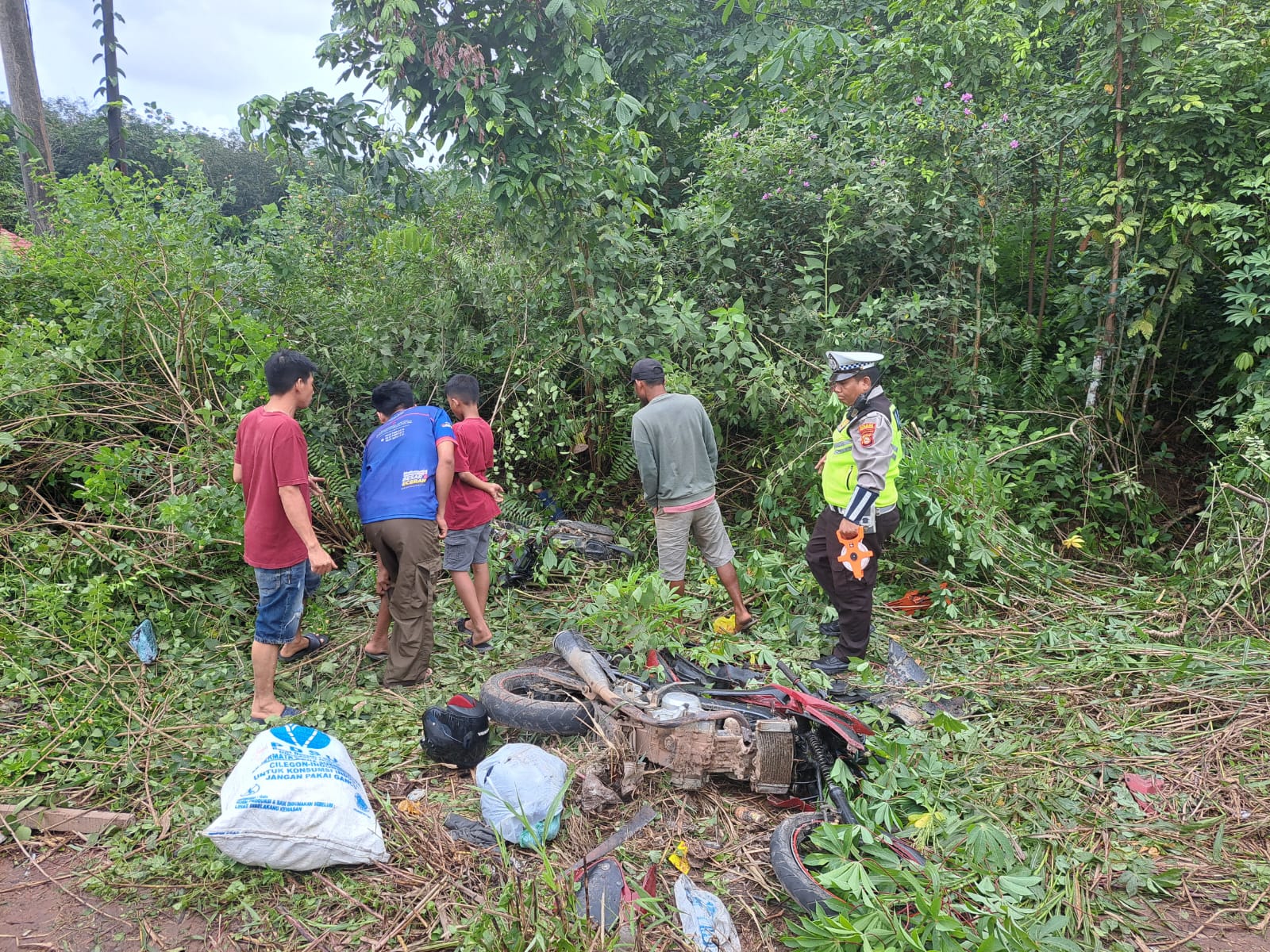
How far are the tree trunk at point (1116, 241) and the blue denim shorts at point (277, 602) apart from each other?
20.0 feet

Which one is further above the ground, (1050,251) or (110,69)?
(110,69)

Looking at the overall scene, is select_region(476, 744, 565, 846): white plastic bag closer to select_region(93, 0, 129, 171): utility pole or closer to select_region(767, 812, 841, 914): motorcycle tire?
select_region(767, 812, 841, 914): motorcycle tire

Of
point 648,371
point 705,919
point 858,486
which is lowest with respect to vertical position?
point 705,919

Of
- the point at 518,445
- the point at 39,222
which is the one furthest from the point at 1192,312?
the point at 39,222

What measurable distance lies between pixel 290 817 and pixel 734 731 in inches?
68.4

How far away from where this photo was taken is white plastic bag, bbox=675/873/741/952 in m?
2.45

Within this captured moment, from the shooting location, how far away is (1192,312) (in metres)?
6.30

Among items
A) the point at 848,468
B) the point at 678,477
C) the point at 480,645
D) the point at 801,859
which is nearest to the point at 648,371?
the point at 678,477

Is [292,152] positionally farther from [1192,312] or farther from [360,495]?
[1192,312]

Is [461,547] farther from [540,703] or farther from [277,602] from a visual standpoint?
[540,703]

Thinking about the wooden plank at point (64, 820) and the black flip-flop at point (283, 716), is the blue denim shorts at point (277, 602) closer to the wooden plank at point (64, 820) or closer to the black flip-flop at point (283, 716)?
the black flip-flop at point (283, 716)

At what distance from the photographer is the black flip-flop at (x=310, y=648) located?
450 cm

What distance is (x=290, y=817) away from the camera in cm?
271

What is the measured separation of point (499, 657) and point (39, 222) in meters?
7.76
